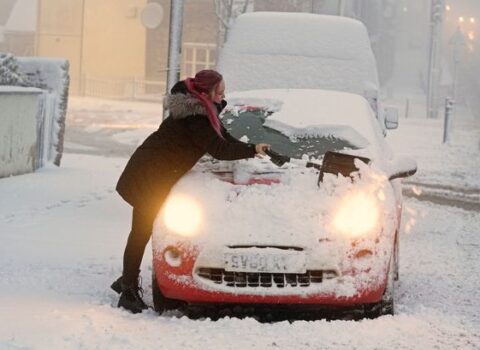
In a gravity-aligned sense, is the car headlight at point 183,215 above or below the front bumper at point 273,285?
above

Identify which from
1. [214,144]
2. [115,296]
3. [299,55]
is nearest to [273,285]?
[214,144]

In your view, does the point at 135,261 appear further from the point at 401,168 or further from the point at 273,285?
the point at 401,168

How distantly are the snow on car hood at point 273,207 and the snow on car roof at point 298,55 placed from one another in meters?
6.19

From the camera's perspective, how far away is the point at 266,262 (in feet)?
17.4

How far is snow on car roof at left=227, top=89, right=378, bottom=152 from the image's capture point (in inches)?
265

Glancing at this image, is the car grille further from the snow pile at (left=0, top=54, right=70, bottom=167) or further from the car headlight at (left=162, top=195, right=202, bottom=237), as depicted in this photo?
the snow pile at (left=0, top=54, right=70, bottom=167)

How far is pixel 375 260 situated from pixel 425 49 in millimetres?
82770

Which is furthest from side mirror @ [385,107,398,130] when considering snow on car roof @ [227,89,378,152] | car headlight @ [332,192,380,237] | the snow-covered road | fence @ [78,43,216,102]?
fence @ [78,43,216,102]

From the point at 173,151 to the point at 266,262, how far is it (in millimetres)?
1002

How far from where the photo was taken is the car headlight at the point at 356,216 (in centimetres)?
536

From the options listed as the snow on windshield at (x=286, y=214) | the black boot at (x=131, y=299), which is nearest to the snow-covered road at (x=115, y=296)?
the black boot at (x=131, y=299)

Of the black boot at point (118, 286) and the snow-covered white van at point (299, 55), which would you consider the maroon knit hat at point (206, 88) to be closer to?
the black boot at point (118, 286)

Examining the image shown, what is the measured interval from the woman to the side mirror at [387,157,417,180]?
3.97 feet

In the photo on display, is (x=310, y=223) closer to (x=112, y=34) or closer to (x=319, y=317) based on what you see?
(x=319, y=317)
